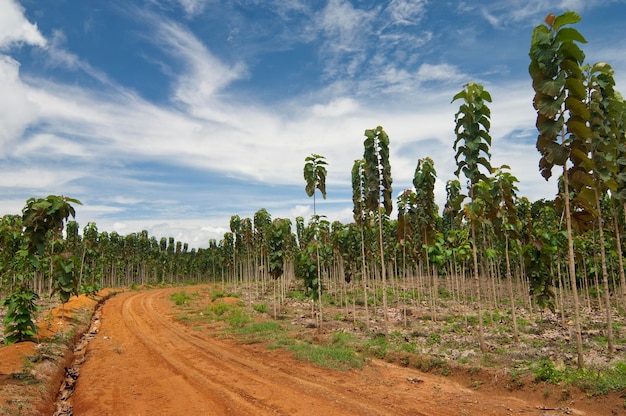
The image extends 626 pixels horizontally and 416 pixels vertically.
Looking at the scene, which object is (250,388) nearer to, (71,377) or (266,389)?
(266,389)

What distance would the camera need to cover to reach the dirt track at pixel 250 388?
36.6 feet

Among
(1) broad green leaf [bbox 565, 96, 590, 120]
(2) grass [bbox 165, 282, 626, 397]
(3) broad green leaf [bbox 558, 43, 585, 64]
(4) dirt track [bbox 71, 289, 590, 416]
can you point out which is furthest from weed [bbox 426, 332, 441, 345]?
(3) broad green leaf [bbox 558, 43, 585, 64]

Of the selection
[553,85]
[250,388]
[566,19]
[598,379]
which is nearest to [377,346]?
[250,388]

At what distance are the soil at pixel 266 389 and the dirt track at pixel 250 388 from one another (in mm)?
31

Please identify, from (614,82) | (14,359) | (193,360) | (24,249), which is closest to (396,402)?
(193,360)

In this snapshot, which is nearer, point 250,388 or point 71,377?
point 250,388

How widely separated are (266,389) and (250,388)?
56 centimetres

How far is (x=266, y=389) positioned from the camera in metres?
13.1

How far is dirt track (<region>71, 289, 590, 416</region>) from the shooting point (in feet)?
36.6

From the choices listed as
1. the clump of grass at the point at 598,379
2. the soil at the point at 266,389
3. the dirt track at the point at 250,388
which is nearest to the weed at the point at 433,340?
the soil at the point at 266,389

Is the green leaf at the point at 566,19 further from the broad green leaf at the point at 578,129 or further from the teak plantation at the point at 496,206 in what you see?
the broad green leaf at the point at 578,129

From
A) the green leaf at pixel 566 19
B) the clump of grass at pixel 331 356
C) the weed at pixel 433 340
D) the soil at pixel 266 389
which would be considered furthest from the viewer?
the weed at pixel 433 340

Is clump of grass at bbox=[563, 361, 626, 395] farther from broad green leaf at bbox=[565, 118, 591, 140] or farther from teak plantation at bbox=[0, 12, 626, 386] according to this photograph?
broad green leaf at bbox=[565, 118, 591, 140]

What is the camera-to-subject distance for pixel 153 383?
542 inches
